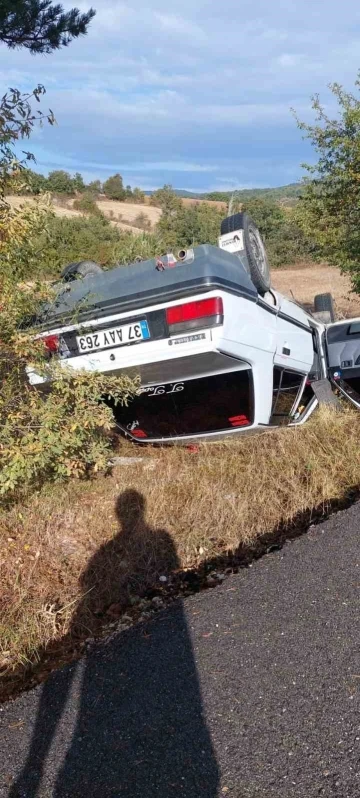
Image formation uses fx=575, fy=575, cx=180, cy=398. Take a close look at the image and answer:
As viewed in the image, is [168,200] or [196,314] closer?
[196,314]

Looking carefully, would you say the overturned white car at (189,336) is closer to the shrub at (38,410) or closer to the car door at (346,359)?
the shrub at (38,410)

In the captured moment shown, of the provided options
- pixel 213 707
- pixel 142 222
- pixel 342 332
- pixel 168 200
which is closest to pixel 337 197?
pixel 342 332

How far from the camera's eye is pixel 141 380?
4551 millimetres

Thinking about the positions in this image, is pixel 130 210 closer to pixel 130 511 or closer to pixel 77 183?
pixel 77 183

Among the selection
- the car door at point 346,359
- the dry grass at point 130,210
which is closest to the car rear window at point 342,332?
the car door at point 346,359

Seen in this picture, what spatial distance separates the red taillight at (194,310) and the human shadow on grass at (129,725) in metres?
1.93

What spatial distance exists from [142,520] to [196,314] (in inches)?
72.2

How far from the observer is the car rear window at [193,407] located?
4539 mm

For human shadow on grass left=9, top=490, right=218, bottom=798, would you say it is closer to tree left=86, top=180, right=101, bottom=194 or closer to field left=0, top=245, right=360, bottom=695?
field left=0, top=245, right=360, bottom=695

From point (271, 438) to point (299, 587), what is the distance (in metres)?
2.11

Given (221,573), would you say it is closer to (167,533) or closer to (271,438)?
(167,533)

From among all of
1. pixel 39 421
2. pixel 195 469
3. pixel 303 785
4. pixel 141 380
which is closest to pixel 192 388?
pixel 141 380

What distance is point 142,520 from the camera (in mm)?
4793

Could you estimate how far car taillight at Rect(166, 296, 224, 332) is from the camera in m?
3.96
